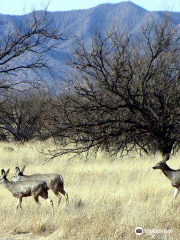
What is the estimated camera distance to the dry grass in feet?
30.2

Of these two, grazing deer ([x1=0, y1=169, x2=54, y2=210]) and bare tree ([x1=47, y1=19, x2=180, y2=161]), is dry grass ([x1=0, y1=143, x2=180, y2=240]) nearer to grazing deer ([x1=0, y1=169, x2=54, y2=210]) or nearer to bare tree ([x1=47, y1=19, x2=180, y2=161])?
grazing deer ([x1=0, y1=169, x2=54, y2=210])

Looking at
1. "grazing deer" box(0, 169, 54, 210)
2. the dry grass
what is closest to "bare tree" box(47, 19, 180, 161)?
the dry grass

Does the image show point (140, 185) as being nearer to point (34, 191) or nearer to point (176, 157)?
point (34, 191)

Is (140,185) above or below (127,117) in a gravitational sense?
below

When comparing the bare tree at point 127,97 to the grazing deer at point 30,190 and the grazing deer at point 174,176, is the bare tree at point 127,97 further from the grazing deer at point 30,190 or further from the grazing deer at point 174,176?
the grazing deer at point 30,190

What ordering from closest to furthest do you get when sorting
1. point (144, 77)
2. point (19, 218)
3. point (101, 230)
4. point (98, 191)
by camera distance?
point (101, 230)
point (19, 218)
point (98, 191)
point (144, 77)

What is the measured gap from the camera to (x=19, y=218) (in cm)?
1016

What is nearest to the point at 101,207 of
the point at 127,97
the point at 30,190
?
the point at 30,190

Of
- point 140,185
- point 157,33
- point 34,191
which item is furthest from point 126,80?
point 34,191

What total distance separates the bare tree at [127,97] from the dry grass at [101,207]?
978mm

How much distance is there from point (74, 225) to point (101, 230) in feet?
2.10

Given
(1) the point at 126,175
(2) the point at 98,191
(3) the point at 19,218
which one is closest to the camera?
(3) the point at 19,218

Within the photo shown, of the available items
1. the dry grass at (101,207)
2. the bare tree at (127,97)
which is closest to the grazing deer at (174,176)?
the dry grass at (101,207)

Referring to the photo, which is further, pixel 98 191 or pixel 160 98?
Result: pixel 160 98
